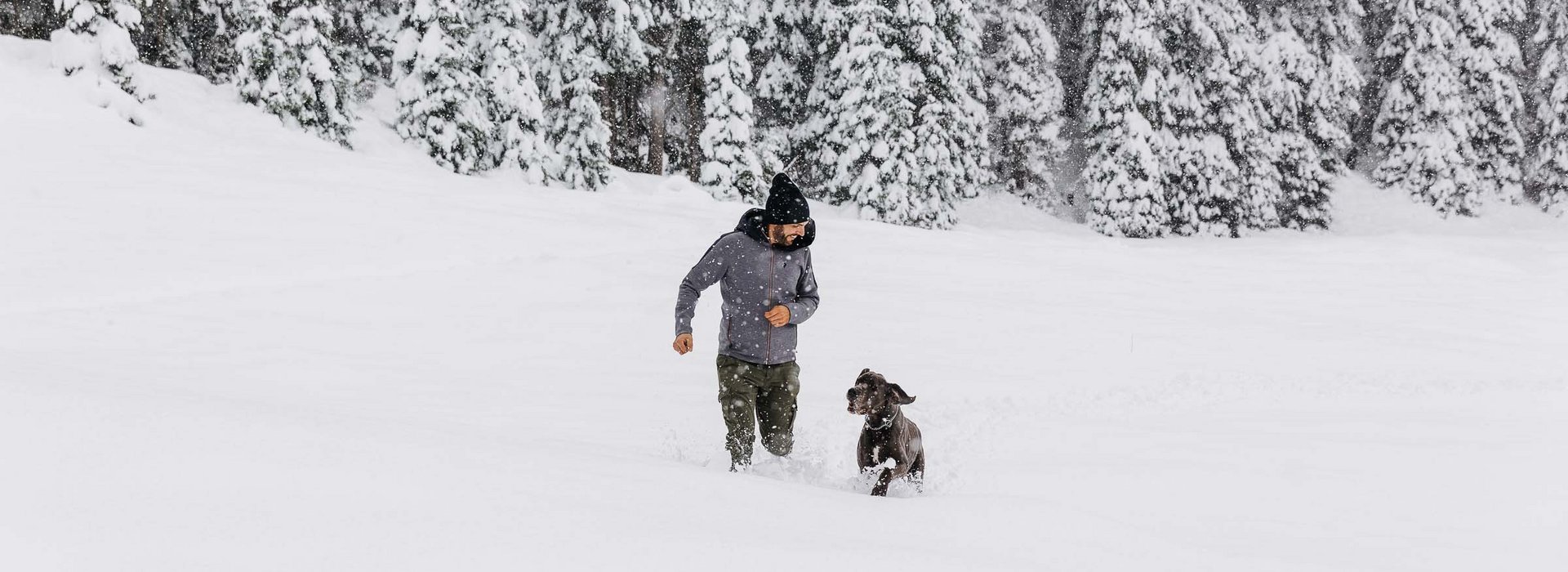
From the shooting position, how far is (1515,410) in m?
7.22

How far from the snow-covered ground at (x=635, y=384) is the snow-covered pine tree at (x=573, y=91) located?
15.5 feet

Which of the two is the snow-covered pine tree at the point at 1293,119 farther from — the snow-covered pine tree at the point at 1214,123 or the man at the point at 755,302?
the man at the point at 755,302

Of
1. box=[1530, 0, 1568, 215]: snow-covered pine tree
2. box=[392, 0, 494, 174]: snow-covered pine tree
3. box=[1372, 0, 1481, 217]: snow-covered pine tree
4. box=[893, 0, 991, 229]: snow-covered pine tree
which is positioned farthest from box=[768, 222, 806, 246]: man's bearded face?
box=[1530, 0, 1568, 215]: snow-covered pine tree

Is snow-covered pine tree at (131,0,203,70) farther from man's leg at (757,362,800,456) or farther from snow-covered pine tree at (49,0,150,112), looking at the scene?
man's leg at (757,362,800,456)

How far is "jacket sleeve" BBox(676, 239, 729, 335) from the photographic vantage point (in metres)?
5.03

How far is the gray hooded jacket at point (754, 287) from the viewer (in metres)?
4.97

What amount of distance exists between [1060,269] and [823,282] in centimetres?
380

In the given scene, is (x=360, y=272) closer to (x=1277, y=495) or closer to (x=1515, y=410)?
(x=1277, y=495)

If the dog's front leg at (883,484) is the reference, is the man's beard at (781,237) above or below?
above

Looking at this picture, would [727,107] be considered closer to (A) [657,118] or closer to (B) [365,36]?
(A) [657,118]

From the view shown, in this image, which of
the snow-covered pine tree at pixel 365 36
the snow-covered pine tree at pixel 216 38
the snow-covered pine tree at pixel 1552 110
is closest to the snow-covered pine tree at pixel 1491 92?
the snow-covered pine tree at pixel 1552 110

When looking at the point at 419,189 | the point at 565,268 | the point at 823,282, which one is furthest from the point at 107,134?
the point at 823,282

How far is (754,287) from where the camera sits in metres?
4.98

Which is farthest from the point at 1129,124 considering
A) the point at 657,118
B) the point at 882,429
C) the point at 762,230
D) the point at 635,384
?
the point at 882,429
